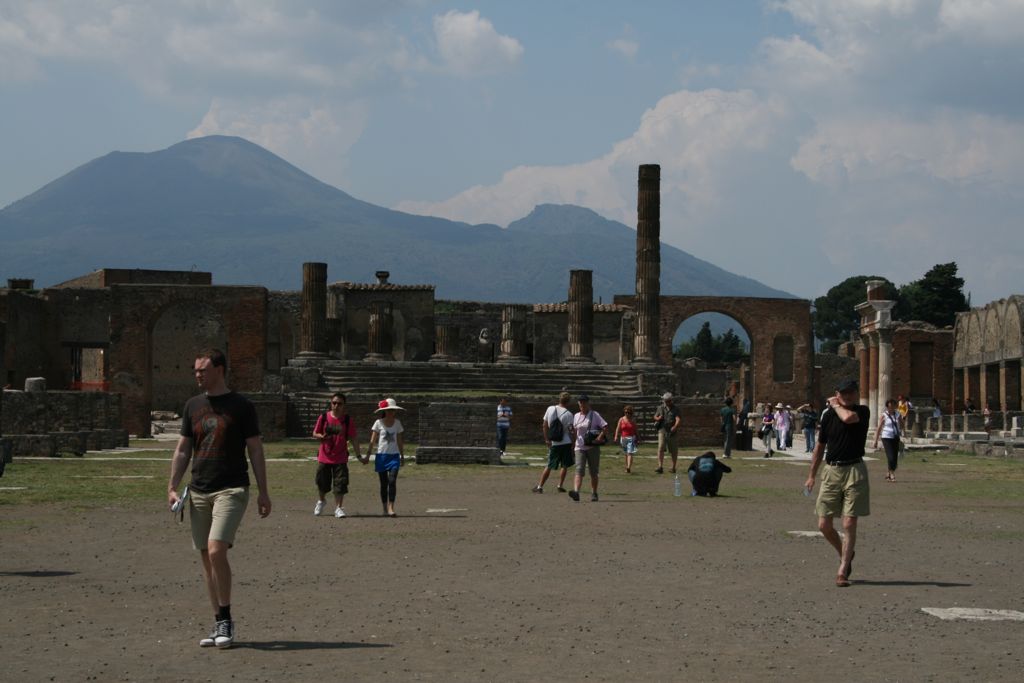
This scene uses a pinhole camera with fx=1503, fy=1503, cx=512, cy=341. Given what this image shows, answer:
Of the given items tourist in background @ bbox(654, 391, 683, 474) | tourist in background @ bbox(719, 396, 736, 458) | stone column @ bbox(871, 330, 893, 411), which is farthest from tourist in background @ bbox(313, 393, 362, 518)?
stone column @ bbox(871, 330, 893, 411)

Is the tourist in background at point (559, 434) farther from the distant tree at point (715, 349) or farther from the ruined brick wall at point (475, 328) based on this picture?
the distant tree at point (715, 349)

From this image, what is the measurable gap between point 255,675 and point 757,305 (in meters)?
63.6

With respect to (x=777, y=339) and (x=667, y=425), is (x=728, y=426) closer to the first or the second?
(x=667, y=425)

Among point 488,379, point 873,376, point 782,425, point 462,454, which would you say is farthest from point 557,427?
point 873,376

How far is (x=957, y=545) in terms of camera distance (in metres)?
13.6

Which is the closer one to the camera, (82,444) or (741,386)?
(82,444)

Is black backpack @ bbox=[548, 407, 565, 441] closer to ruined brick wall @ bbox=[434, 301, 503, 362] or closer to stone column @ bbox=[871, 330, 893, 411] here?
stone column @ bbox=[871, 330, 893, 411]

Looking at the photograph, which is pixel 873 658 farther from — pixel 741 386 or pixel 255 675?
pixel 741 386

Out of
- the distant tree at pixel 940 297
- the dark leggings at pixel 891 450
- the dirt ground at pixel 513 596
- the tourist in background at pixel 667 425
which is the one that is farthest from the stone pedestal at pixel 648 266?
the distant tree at pixel 940 297

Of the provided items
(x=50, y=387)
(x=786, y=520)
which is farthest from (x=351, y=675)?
(x=50, y=387)

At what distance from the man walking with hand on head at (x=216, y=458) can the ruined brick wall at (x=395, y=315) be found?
48762 millimetres

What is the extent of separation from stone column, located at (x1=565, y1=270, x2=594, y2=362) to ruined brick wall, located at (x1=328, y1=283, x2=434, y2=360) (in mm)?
9561

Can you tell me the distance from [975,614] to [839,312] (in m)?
135

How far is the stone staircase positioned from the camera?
137 feet
